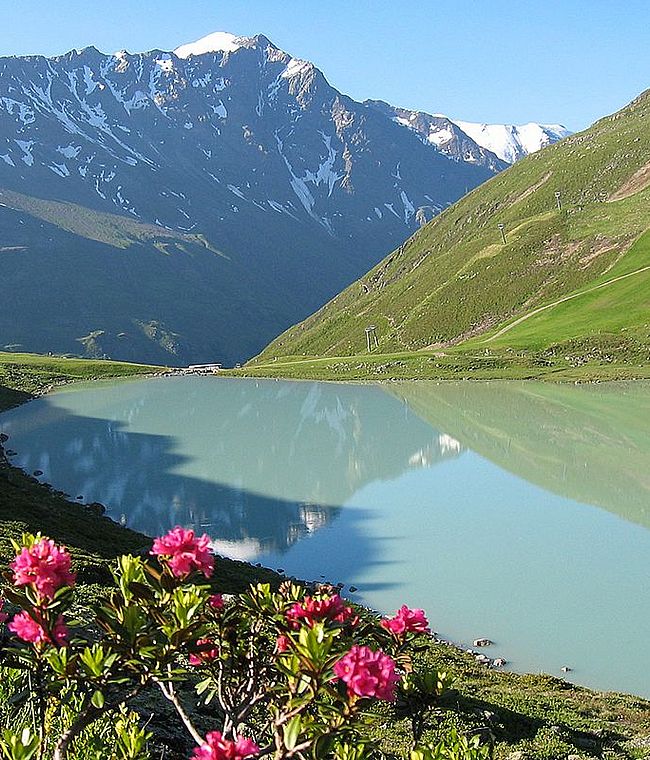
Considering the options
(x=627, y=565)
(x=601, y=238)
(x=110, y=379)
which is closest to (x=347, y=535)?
(x=627, y=565)

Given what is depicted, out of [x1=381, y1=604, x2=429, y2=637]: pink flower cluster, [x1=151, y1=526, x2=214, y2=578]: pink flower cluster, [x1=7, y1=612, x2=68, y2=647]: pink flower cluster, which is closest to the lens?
[x1=7, y1=612, x2=68, y2=647]: pink flower cluster

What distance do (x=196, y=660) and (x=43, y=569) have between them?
1746 millimetres

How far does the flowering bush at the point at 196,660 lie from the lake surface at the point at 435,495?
1914cm

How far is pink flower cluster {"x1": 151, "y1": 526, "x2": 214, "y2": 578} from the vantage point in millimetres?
5613

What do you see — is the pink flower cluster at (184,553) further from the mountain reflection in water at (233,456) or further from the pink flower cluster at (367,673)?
the mountain reflection in water at (233,456)

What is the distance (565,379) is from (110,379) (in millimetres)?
108642

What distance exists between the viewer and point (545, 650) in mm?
24719

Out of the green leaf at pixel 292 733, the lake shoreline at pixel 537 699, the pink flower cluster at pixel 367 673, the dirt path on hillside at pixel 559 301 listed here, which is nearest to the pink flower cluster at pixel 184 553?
the green leaf at pixel 292 733

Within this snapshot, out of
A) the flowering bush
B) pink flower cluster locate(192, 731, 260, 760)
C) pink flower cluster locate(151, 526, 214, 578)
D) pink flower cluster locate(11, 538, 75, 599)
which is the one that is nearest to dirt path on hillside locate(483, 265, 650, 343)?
the flowering bush

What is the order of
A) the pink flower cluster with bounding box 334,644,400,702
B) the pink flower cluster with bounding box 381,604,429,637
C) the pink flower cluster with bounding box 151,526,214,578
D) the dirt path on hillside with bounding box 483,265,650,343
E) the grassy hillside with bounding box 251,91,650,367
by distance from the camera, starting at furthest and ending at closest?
the dirt path on hillside with bounding box 483,265,650,343 → the grassy hillside with bounding box 251,91,650,367 → the pink flower cluster with bounding box 381,604,429,637 → the pink flower cluster with bounding box 151,526,214,578 → the pink flower cluster with bounding box 334,644,400,702

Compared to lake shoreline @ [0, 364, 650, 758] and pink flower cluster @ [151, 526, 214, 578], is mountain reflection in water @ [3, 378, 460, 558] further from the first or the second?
pink flower cluster @ [151, 526, 214, 578]

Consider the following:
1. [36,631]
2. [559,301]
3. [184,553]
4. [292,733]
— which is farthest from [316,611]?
[559,301]

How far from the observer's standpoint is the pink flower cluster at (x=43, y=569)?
522cm

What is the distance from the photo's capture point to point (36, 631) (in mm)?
5223
